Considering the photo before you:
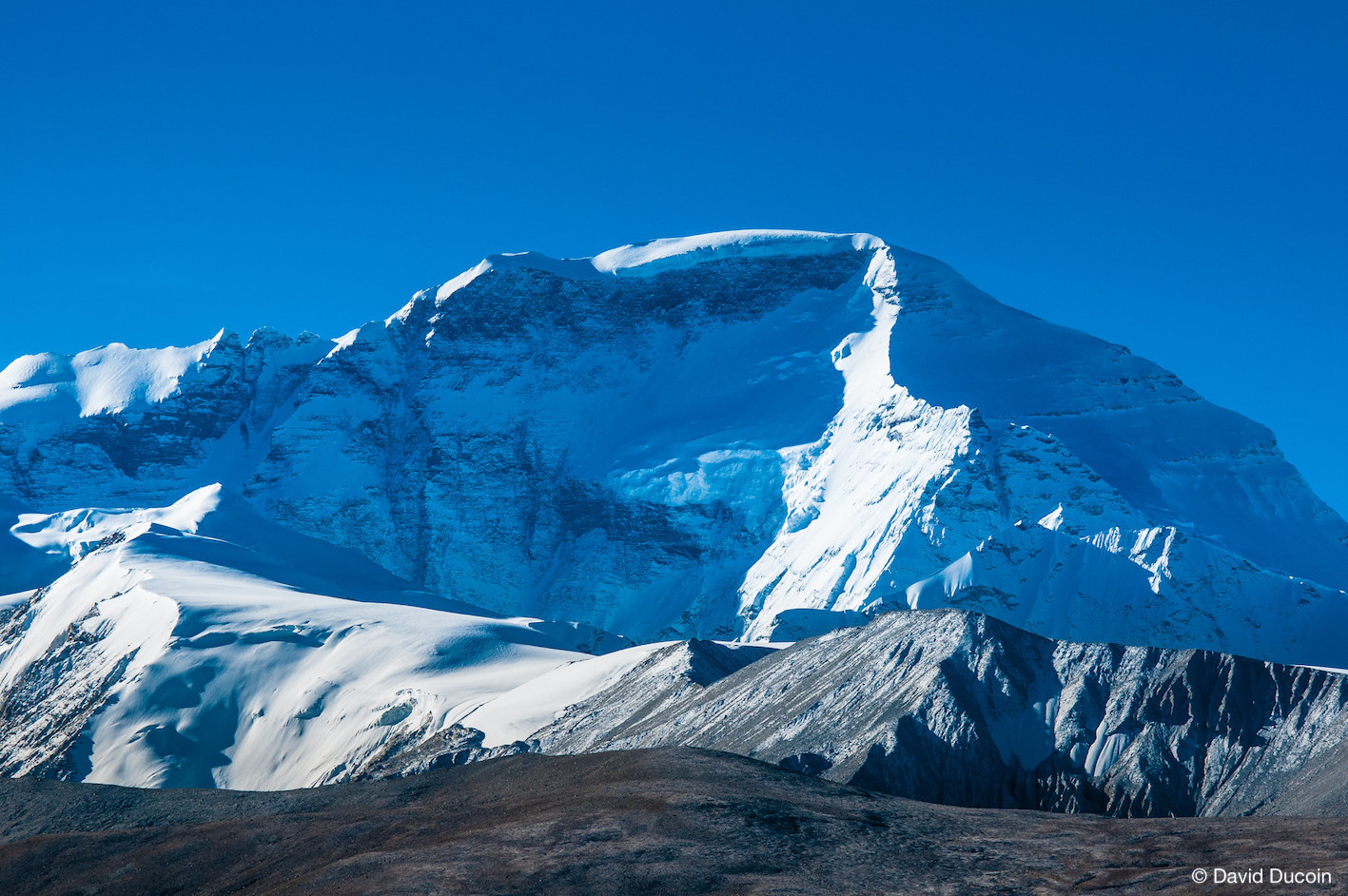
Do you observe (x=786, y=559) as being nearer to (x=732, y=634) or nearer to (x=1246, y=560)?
(x=732, y=634)

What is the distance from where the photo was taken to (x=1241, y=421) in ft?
618

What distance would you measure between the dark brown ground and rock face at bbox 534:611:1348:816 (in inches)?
388

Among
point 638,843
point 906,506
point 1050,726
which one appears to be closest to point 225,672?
point 1050,726

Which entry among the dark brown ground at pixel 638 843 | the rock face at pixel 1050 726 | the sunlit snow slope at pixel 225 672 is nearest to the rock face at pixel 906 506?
the sunlit snow slope at pixel 225 672

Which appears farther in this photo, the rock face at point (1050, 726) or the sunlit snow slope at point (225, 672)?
A: the sunlit snow slope at point (225, 672)

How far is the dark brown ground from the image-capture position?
124 feet

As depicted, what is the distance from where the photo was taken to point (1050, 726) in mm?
62156

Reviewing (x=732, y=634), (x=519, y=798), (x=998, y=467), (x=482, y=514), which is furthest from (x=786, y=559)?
(x=519, y=798)

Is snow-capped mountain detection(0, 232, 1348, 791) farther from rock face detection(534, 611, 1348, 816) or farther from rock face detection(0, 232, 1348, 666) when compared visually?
rock face detection(0, 232, 1348, 666)

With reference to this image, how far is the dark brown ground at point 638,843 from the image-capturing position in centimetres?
3788

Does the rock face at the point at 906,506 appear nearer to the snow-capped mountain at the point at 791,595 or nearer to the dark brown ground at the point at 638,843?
the snow-capped mountain at the point at 791,595

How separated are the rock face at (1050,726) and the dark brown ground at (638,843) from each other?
9.85 m

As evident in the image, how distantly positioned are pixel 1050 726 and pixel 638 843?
2727 cm

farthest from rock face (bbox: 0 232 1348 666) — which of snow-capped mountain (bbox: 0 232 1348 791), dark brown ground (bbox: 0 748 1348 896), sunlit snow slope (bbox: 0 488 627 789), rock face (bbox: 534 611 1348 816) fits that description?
dark brown ground (bbox: 0 748 1348 896)
